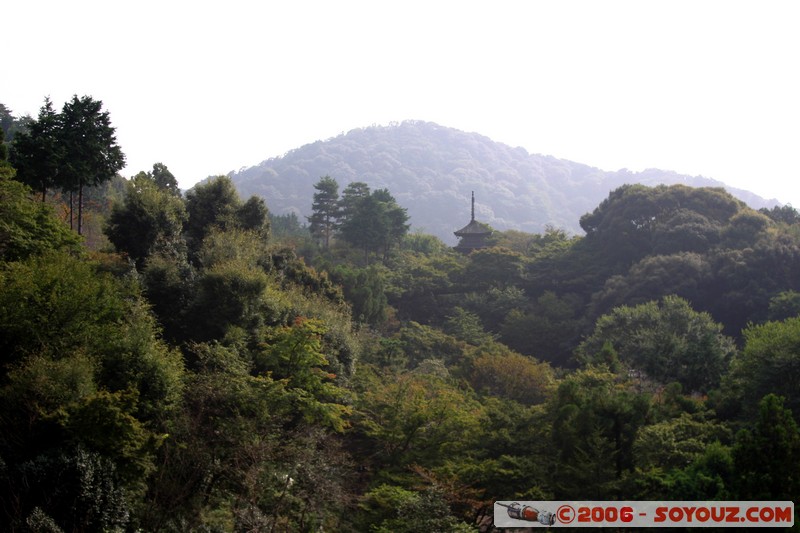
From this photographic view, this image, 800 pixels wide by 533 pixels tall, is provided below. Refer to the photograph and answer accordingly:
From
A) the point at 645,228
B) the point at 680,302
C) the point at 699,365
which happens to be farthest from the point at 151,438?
the point at 645,228

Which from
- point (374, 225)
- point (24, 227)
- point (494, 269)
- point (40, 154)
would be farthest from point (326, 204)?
point (24, 227)

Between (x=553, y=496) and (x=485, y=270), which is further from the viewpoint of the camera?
(x=485, y=270)

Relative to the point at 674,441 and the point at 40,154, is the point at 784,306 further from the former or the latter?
the point at 40,154

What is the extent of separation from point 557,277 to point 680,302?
11156 millimetres

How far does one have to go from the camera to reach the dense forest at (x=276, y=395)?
1090cm

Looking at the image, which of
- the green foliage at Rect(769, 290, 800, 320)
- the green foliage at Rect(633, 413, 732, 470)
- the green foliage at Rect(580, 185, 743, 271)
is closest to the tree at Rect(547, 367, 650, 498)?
the green foliage at Rect(633, 413, 732, 470)

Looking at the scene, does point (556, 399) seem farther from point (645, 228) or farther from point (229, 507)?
point (645, 228)

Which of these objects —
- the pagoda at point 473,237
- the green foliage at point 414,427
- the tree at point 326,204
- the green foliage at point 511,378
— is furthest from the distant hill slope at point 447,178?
the green foliage at point 414,427

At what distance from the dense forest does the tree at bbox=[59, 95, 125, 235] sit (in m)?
0.07

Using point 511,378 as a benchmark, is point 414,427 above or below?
above

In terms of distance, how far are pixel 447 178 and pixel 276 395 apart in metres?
134

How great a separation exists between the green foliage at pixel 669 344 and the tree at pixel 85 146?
18.0 m

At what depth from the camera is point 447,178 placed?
14538 cm

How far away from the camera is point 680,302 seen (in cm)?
2603
